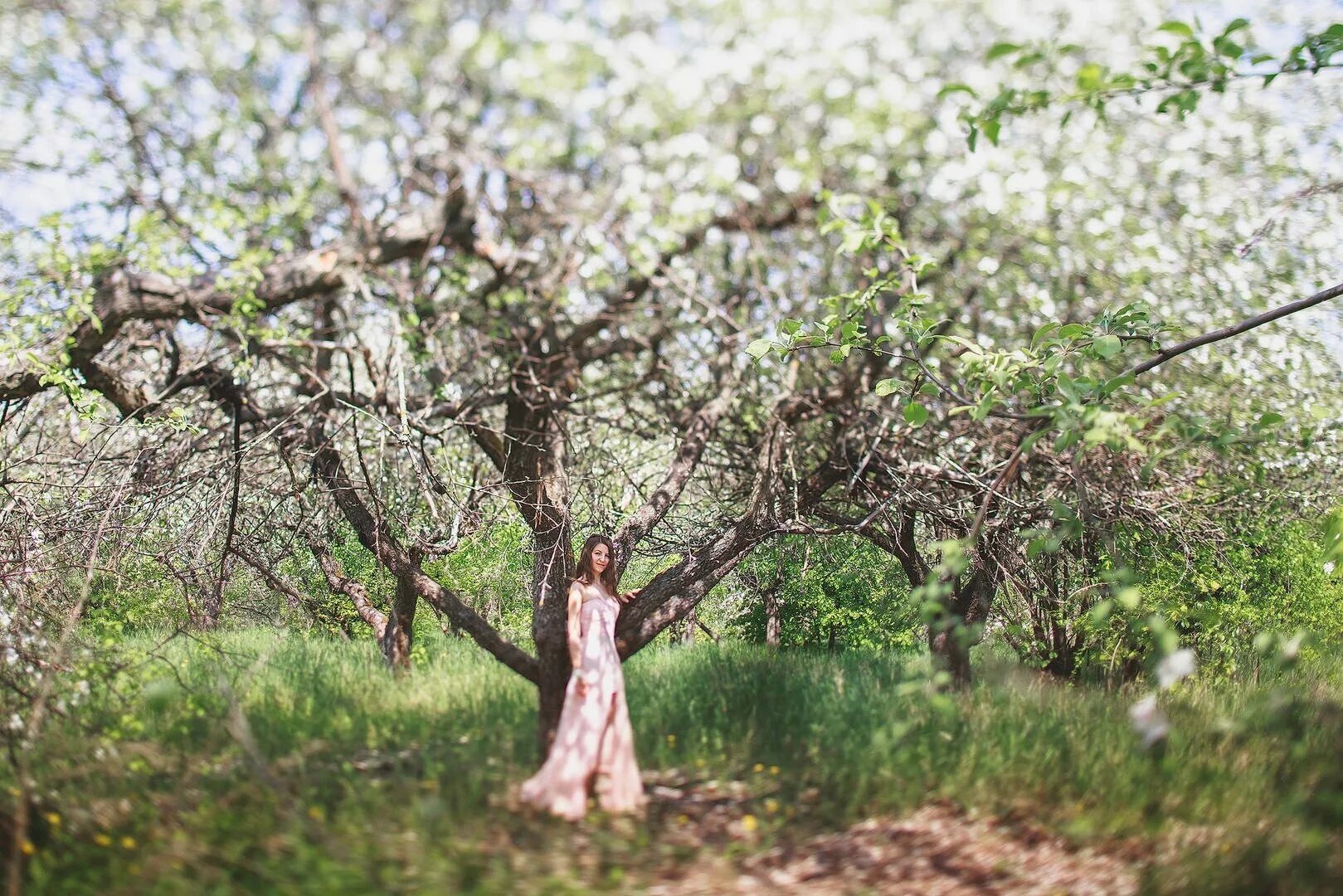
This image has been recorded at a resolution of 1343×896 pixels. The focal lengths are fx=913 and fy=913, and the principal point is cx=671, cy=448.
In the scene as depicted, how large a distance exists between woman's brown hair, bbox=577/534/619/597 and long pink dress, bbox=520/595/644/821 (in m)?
0.30

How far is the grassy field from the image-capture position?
3.63 metres

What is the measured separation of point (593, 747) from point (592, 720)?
0.67 feet

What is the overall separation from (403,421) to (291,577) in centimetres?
932

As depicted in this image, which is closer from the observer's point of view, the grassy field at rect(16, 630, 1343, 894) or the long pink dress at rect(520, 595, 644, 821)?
the grassy field at rect(16, 630, 1343, 894)

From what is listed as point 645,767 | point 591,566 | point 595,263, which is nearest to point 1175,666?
point 645,767

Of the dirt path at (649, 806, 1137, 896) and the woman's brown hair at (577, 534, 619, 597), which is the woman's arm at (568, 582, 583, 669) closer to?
the woman's brown hair at (577, 534, 619, 597)

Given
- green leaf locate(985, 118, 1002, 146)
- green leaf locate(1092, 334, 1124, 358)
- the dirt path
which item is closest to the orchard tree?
green leaf locate(1092, 334, 1124, 358)

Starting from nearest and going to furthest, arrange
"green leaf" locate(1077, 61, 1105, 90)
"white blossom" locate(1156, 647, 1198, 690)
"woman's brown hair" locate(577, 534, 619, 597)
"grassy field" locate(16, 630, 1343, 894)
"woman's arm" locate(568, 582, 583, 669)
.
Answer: "white blossom" locate(1156, 647, 1198, 690)
"green leaf" locate(1077, 61, 1105, 90)
"grassy field" locate(16, 630, 1343, 894)
"woman's arm" locate(568, 582, 583, 669)
"woman's brown hair" locate(577, 534, 619, 597)

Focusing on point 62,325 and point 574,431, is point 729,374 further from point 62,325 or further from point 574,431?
point 62,325

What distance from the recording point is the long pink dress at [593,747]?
486 centimetres

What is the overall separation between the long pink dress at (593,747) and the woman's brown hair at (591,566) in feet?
0.98

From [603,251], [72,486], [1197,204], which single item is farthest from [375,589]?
[1197,204]

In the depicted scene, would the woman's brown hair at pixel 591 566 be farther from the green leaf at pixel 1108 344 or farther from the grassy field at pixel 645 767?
the green leaf at pixel 1108 344

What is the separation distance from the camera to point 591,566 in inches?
236
